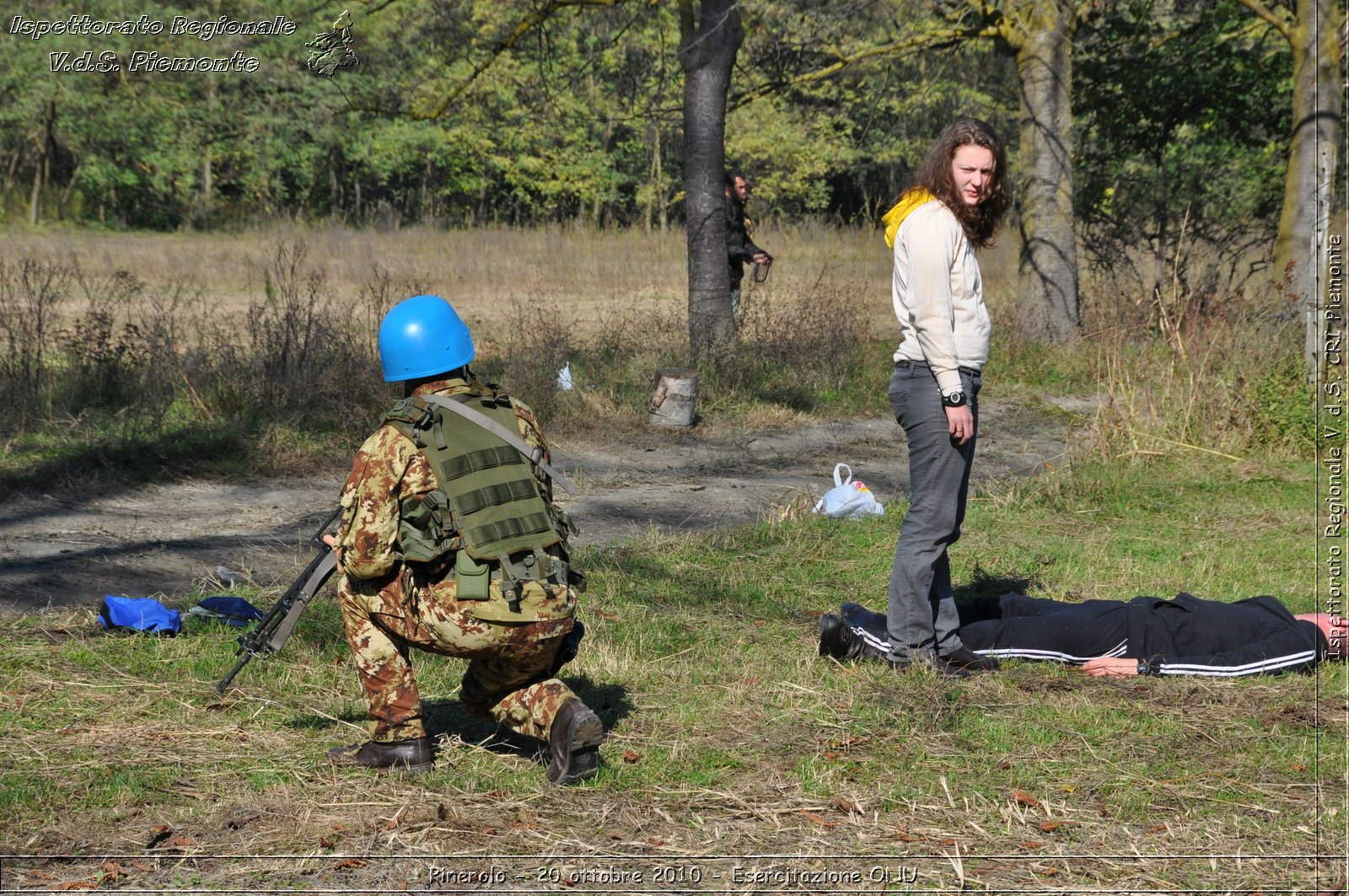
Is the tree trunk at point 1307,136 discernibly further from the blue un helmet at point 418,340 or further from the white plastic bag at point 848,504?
the blue un helmet at point 418,340

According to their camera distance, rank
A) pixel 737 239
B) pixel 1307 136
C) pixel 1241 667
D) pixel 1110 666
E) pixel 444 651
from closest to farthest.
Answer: pixel 444 651
pixel 1241 667
pixel 1110 666
pixel 1307 136
pixel 737 239

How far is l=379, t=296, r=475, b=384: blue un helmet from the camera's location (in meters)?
3.76

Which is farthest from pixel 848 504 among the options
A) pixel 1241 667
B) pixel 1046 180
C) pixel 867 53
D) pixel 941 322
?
pixel 1046 180

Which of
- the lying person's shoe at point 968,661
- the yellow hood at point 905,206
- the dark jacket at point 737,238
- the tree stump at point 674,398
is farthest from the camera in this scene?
the dark jacket at point 737,238

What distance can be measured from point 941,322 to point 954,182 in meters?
0.53

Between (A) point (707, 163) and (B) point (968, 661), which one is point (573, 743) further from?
(A) point (707, 163)

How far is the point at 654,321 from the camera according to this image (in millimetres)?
12312

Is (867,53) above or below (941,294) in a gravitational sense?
above

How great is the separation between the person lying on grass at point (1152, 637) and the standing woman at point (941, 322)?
41 cm

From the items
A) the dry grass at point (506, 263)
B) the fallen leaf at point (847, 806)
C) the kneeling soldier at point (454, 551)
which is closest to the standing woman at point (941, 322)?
the fallen leaf at point (847, 806)

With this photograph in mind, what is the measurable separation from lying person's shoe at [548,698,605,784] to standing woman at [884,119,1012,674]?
1.52 metres

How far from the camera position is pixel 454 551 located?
3680 mm

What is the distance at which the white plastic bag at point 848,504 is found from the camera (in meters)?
7.50

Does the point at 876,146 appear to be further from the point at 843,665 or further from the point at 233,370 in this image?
the point at 843,665
